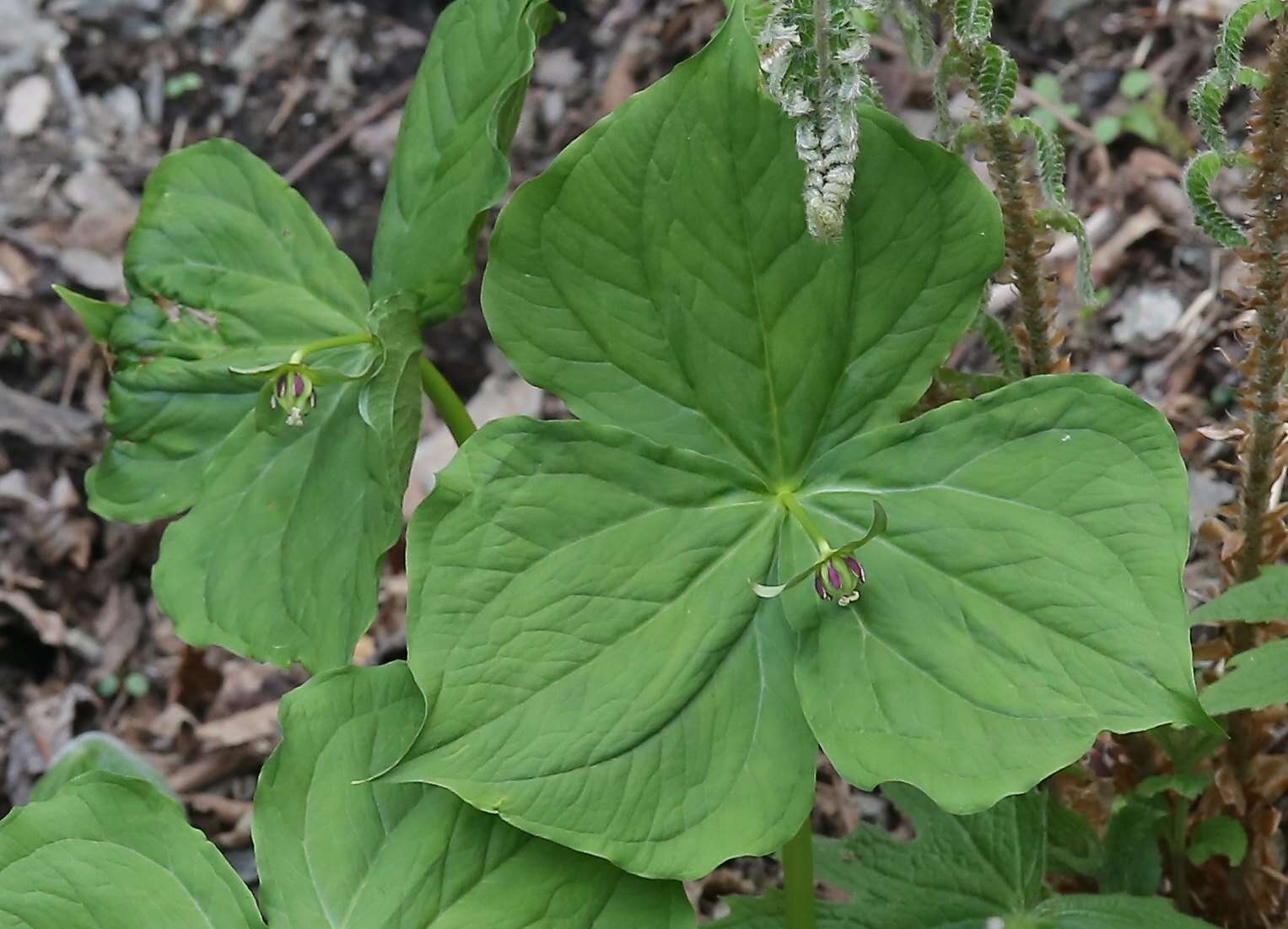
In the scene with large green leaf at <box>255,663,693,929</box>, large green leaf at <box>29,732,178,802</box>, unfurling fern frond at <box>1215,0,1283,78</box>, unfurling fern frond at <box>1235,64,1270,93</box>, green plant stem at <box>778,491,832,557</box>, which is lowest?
large green leaf at <box>29,732,178,802</box>

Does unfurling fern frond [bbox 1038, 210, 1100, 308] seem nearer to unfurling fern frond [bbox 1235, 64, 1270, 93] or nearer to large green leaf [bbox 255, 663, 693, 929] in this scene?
unfurling fern frond [bbox 1235, 64, 1270, 93]

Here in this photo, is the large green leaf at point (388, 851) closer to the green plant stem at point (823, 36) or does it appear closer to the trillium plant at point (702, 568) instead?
the trillium plant at point (702, 568)

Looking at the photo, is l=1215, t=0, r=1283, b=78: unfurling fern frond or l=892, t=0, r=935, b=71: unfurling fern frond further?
l=892, t=0, r=935, b=71: unfurling fern frond

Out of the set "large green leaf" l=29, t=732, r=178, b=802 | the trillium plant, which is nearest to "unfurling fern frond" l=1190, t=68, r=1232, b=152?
the trillium plant

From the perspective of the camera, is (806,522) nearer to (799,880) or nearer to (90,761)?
(799,880)

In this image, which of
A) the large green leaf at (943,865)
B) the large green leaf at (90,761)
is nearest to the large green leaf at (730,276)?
the large green leaf at (943,865)

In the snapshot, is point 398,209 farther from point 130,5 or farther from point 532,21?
point 130,5
